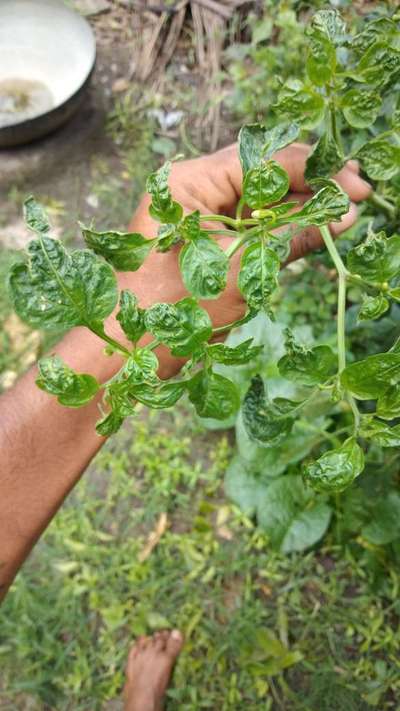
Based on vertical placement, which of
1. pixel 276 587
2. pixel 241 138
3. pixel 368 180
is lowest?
pixel 276 587

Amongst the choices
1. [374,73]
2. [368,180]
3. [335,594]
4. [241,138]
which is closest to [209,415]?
[241,138]

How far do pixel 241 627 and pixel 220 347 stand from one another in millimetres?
1520

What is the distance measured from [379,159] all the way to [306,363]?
0.37 metres

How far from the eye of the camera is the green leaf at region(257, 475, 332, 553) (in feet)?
6.38

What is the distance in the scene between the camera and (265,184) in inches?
30.0

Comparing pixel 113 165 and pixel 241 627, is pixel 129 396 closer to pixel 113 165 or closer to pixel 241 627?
pixel 241 627

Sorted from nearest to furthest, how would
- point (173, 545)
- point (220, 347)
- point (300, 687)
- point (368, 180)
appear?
point (220, 347) → point (368, 180) → point (300, 687) → point (173, 545)

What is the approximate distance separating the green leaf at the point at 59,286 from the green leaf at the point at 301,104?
1.23 feet

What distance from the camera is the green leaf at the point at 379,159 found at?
1.00m

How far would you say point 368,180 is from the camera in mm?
1304

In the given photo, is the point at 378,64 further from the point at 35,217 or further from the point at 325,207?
the point at 35,217

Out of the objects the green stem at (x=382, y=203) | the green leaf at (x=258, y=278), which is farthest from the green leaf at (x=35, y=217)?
the green stem at (x=382, y=203)

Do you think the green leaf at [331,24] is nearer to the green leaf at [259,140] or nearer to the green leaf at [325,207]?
the green leaf at [259,140]

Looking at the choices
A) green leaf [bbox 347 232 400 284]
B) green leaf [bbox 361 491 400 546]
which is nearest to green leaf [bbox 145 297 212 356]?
green leaf [bbox 347 232 400 284]
